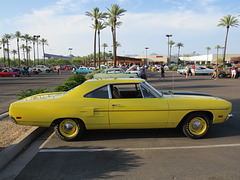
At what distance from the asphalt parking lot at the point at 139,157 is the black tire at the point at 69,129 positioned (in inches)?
6.1

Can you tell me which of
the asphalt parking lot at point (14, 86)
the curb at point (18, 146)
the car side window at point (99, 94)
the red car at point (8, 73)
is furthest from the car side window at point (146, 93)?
the red car at point (8, 73)

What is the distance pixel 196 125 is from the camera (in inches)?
202

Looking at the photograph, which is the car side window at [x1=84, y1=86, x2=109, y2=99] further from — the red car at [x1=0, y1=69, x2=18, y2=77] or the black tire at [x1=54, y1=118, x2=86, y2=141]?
the red car at [x1=0, y1=69, x2=18, y2=77]

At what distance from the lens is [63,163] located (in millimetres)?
4047

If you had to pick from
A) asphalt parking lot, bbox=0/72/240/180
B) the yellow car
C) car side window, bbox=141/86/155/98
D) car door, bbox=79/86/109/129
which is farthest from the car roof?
asphalt parking lot, bbox=0/72/240/180

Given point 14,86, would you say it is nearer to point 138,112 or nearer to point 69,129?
point 69,129

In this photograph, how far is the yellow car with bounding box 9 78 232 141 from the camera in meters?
4.89

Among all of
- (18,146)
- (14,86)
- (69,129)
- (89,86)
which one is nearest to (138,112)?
(89,86)

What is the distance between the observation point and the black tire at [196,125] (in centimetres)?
508

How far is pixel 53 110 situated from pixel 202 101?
3.49m

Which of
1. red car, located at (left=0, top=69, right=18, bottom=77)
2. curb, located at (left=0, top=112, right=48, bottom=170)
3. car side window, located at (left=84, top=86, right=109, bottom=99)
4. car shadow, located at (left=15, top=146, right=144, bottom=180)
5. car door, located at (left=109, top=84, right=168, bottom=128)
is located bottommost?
car shadow, located at (left=15, top=146, right=144, bottom=180)

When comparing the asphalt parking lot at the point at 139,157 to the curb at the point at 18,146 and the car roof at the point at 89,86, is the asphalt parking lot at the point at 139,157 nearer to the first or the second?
the curb at the point at 18,146

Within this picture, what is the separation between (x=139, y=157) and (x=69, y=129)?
1.83 metres

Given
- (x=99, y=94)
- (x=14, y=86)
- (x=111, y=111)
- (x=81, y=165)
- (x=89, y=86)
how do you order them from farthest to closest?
(x=14, y=86) < (x=89, y=86) < (x=99, y=94) < (x=111, y=111) < (x=81, y=165)
